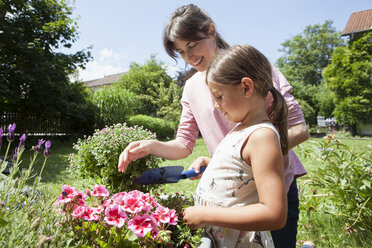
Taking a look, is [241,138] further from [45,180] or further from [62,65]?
[62,65]

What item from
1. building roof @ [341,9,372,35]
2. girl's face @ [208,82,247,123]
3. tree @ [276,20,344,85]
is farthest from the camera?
tree @ [276,20,344,85]

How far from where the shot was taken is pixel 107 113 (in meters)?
13.0

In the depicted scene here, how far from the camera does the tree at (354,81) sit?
18469mm

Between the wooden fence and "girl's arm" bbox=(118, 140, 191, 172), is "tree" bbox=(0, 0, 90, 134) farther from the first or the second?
"girl's arm" bbox=(118, 140, 191, 172)

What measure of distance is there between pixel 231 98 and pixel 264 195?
379 mm

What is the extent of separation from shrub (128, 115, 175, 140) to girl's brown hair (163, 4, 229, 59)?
38.5 feet

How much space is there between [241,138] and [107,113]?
12623 millimetres

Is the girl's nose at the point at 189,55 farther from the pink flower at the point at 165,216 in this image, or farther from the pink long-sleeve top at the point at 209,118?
the pink flower at the point at 165,216

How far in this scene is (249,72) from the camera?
109 cm

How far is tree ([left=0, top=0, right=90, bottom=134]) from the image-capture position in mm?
9773

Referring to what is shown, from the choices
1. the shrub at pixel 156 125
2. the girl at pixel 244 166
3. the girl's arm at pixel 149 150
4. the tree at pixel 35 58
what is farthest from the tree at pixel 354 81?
the girl at pixel 244 166

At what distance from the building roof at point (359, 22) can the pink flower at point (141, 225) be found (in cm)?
2536

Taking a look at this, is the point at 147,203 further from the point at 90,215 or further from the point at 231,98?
the point at 231,98

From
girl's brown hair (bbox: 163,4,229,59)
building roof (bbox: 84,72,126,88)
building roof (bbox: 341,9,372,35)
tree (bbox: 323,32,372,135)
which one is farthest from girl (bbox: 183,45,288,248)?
building roof (bbox: 84,72,126,88)
